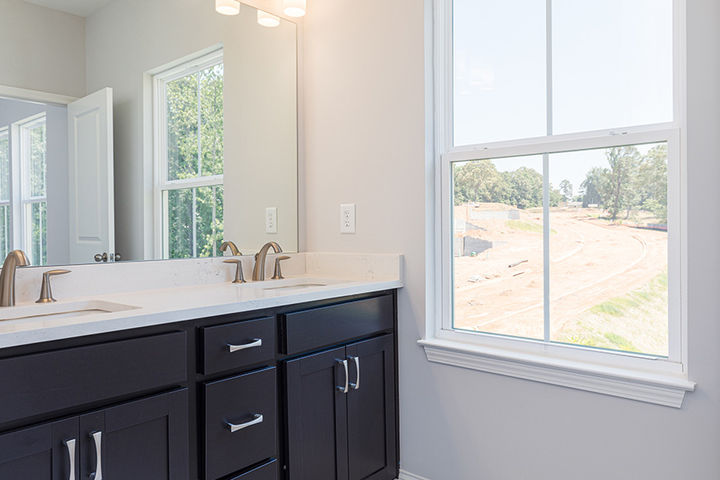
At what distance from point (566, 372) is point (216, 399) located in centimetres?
111

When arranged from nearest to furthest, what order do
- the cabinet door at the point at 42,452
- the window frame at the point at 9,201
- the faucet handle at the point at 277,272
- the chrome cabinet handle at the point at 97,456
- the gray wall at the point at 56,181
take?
the cabinet door at the point at 42,452, the chrome cabinet handle at the point at 97,456, the window frame at the point at 9,201, the gray wall at the point at 56,181, the faucet handle at the point at 277,272

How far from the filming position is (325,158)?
2289 mm

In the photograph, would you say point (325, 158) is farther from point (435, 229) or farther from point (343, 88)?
point (435, 229)

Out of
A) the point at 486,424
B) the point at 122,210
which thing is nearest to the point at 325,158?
the point at 122,210

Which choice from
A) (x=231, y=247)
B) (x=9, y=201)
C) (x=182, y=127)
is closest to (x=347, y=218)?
(x=231, y=247)

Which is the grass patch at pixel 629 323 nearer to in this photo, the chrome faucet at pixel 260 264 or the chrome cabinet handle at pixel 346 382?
the chrome cabinet handle at pixel 346 382

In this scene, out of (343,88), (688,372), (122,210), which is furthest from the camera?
(343,88)

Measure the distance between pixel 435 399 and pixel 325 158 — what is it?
1.16m

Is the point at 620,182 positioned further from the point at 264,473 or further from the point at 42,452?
the point at 42,452

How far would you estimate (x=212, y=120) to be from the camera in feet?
6.66

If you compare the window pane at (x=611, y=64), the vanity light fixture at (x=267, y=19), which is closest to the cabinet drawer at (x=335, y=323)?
the window pane at (x=611, y=64)

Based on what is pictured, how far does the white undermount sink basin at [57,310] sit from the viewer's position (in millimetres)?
1369

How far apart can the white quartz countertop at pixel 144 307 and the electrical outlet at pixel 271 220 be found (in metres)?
0.30

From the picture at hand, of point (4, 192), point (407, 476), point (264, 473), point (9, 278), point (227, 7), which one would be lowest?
point (407, 476)
